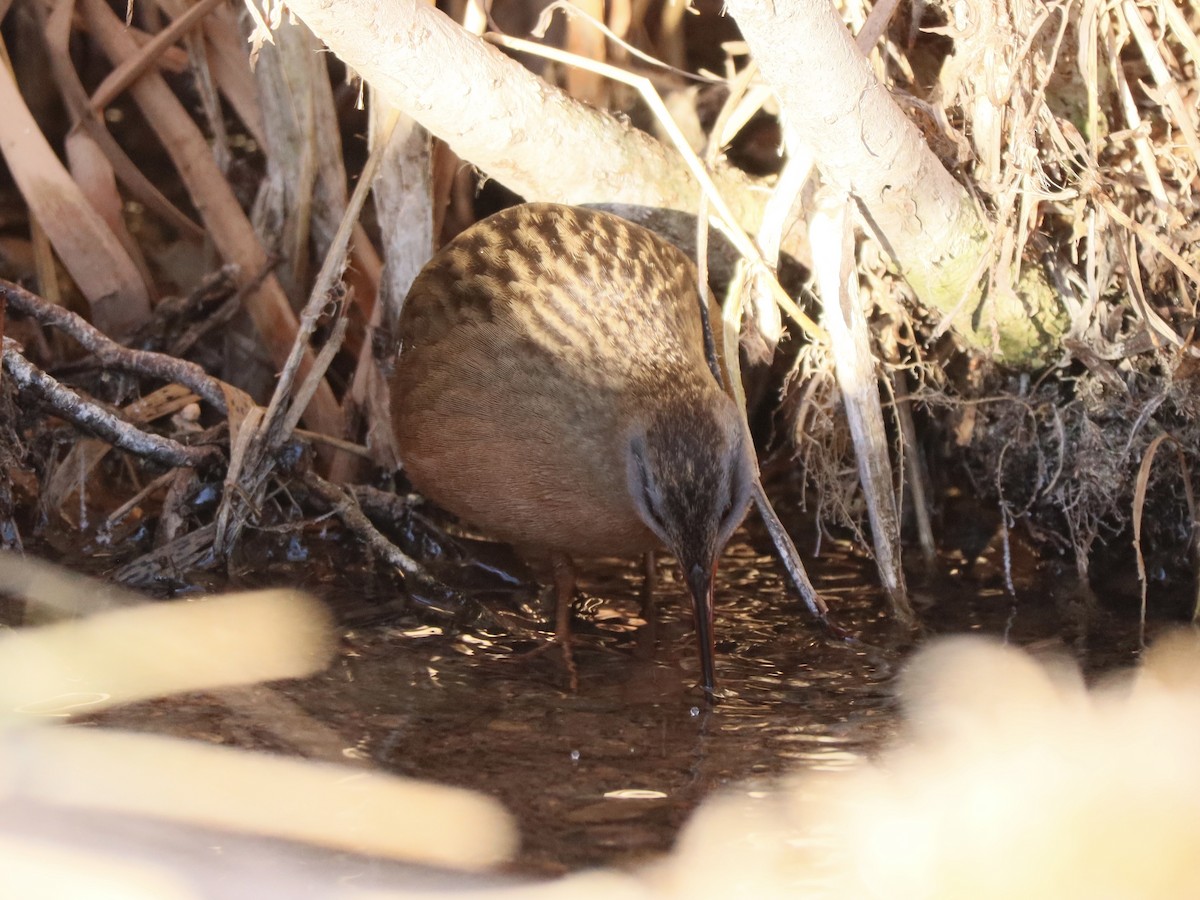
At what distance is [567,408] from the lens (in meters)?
3.30

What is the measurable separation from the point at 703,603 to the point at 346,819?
1101 millimetres

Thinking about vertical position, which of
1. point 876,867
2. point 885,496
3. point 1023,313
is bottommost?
point 876,867

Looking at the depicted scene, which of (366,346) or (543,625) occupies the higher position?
(366,346)

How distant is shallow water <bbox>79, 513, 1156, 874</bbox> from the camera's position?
245 centimetres

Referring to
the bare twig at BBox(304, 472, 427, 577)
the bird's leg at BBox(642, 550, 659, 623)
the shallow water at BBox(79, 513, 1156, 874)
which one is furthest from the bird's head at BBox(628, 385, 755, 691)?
the bare twig at BBox(304, 472, 427, 577)

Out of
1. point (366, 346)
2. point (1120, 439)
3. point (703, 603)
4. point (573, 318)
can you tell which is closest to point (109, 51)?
point (366, 346)

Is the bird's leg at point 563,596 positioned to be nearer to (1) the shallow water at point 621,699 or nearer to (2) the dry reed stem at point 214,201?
(1) the shallow water at point 621,699

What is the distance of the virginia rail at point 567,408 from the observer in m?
3.17

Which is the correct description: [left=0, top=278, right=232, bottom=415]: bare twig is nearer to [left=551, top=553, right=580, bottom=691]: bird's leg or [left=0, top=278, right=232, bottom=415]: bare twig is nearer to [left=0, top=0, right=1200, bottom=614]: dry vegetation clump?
[left=0, top=0, right=1200, bottom=614]: dry vegetation clump

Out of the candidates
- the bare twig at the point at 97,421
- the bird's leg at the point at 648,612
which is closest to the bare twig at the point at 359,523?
the bare twig at the point at 97,421

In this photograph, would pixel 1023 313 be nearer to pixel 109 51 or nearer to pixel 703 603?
pixel 703 603

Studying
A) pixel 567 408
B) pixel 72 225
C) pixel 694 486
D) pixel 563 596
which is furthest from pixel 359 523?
pixel 72 225

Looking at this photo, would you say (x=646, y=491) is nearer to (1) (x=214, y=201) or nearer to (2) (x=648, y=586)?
(2) (x=648, y=586)

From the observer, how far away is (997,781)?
2555mm
